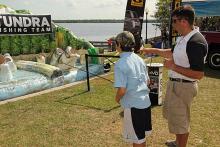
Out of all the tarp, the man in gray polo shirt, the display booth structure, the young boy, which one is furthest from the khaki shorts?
the tarp

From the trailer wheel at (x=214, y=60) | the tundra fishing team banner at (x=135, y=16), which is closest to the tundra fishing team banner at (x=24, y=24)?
the tundra fishing team banner at (x=135, y=16)

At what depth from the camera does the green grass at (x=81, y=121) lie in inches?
249

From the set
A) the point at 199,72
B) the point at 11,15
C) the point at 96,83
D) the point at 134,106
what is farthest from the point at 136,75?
the point at 11,15

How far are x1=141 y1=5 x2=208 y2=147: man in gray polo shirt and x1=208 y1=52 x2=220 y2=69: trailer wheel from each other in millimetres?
9807

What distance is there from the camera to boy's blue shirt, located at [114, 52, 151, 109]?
425 cm

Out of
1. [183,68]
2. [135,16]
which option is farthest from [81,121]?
[135,16]

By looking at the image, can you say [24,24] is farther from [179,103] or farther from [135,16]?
[179,103]

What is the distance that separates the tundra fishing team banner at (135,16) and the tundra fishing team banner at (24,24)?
355cm

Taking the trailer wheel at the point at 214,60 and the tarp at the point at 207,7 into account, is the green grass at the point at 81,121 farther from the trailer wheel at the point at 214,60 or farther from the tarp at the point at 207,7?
the tarp at the point at 207,7

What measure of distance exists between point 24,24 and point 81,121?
7.01 metres

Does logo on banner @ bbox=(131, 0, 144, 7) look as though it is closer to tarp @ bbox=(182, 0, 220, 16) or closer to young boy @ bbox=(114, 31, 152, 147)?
tarp @ bbox=(182, 0, 220, 16)

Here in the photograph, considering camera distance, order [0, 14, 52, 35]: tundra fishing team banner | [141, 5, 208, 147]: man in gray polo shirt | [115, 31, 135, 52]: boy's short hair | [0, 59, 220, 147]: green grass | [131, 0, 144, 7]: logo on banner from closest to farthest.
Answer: [115, 31, 135, 52]: boy's short hair → [141, 5, 208, 147]: man in gray polo shirt → [0, 59, 220, 147]: green grass → [131, 0, 144, 7]: logo on banner → [0, 14, 52, 35]: tundra fishing team banner

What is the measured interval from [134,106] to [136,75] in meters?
0.39

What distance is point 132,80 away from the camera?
4316mm
